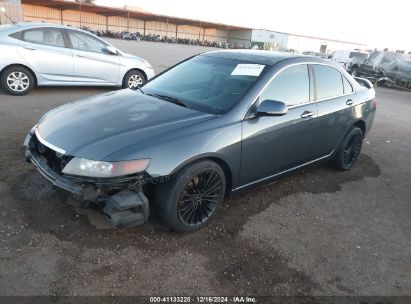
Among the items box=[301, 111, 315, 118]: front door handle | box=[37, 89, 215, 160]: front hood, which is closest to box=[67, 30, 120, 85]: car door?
box=[37, 89, 215, 160]: front hood

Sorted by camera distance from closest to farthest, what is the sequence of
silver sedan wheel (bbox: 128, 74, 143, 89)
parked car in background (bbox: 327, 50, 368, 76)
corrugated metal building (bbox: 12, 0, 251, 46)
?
1. silver sedan wheel (bbox: 128, 74, 143, 89)
2. parked car in background (bbox: 327, 50, 368, 76)
3. corrugated metal building (bbox: 12, 0, 251, 46)

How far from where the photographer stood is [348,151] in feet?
17.1

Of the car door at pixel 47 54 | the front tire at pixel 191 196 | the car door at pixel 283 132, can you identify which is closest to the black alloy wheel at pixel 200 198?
the front tire at pixel 191 196

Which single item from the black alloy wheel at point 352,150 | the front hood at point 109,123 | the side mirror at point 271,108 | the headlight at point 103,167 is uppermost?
the side mirror at point 271,108

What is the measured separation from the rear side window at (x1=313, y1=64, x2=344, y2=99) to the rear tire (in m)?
6.45

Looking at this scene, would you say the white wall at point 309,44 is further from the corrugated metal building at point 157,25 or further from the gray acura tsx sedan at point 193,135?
the gray acura tsx sedan at point 193,135

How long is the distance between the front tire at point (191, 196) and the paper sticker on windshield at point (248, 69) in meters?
1.16

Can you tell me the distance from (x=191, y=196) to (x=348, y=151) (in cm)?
304

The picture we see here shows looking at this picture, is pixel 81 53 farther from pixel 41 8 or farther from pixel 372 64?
pixel 41 8

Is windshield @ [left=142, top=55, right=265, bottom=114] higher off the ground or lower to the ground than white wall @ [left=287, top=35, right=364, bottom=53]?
lower

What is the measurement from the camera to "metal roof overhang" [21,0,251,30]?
3934cm

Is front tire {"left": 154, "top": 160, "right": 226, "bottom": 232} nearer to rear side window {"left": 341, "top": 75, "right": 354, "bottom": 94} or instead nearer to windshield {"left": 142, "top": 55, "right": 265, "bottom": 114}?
windshield {"left": 142, "top": 55, "right": 265, "bottom": 114}

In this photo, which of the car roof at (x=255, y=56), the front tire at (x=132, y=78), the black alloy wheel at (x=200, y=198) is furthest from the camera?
the front tire at (x=132, y=78)

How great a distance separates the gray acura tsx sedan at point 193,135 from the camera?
282cm
